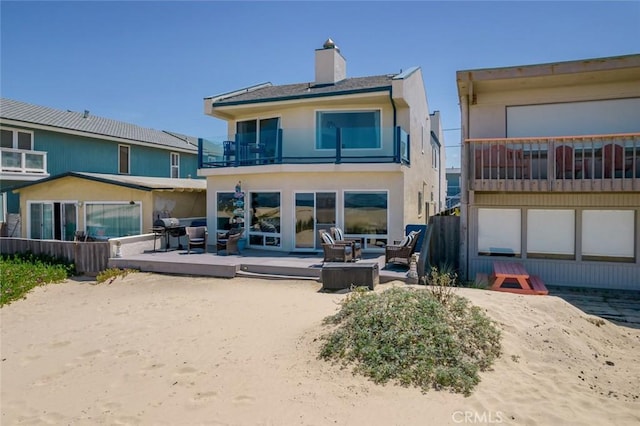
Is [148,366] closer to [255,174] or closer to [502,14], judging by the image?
[255,174]

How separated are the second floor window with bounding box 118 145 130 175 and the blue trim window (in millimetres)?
14806

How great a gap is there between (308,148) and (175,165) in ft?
51.2

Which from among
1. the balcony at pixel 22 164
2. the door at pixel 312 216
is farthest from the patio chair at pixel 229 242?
the balcony at pixel 22 164

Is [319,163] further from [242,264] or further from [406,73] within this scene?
[406,73]

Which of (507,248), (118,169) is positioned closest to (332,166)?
(507,248)

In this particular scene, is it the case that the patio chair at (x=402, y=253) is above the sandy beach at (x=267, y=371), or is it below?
above

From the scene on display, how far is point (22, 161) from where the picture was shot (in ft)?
67.9

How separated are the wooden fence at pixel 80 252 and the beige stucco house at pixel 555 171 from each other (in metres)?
12.0

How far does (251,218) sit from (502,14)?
1117 centimetres

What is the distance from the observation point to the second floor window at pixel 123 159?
81.4 ft

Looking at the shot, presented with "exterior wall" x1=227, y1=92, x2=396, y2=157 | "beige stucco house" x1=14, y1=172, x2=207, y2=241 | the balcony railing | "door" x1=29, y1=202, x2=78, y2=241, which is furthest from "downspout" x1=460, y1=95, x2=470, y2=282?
the balcony railing

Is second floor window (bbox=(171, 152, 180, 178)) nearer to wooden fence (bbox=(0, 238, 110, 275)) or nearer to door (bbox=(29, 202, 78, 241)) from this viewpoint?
door (bbox=(29, 202, 78, 241))

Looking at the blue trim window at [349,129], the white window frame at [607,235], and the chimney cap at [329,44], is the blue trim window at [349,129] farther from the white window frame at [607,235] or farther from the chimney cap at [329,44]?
the white window frame at [607,235]

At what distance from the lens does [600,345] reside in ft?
22.6
